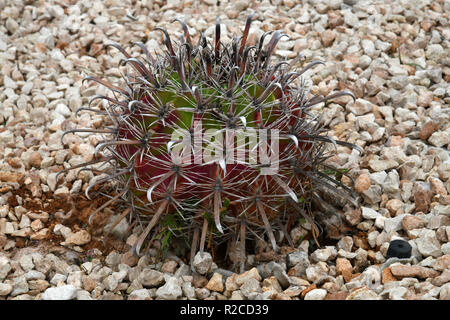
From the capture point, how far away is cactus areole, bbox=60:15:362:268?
223cm

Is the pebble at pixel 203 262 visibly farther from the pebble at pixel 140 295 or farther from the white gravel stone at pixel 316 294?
the white gravel stone at pixel 316 294

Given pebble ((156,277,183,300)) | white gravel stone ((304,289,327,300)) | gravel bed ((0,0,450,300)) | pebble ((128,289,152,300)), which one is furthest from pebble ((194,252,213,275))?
white gravel stone ((304,289,327,300))

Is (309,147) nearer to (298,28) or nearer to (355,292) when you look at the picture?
(355,292)

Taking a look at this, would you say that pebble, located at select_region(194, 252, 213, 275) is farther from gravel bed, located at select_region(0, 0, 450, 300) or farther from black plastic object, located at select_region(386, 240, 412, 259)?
black plastic object, located at select_region(386, 240, 412, 259)

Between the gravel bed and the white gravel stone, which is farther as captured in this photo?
the gravel bed

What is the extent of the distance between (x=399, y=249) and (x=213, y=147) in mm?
870

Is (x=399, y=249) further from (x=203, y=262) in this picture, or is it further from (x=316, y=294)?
(x=203, y=262)

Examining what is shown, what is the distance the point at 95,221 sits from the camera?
2.80 m

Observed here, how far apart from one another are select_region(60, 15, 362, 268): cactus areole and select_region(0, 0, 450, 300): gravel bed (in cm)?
21

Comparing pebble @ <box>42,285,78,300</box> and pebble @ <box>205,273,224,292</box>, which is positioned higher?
pebble @ <box>42,285,78,300</box>

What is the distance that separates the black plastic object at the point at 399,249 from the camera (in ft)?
7.94

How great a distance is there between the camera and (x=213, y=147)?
221cm

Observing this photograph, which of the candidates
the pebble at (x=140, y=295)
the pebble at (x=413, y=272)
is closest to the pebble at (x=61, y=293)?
the pebble at (x=140, y=295)

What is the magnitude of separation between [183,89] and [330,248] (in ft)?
3.07
